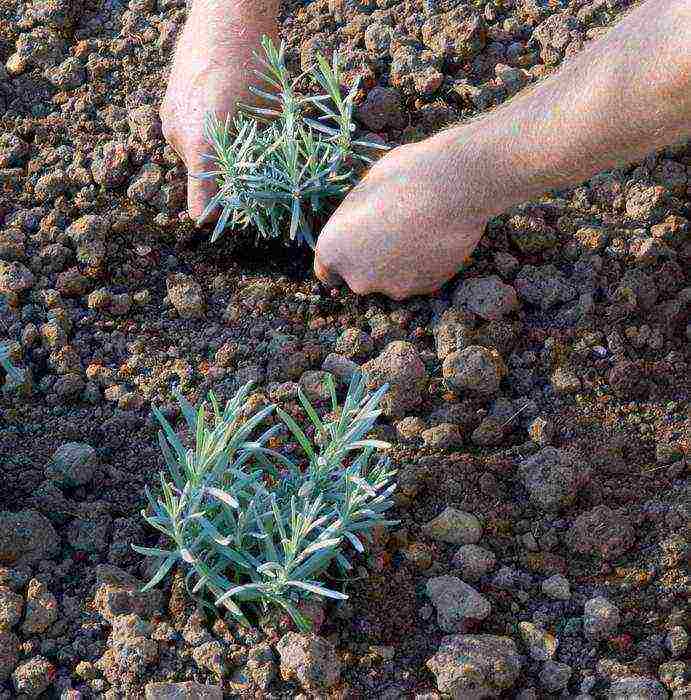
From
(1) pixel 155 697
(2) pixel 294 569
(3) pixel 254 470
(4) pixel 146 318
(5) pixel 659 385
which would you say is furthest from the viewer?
(4) pixel 146 318

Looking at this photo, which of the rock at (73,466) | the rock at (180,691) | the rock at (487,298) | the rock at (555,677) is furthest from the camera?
the rock at (487,298)

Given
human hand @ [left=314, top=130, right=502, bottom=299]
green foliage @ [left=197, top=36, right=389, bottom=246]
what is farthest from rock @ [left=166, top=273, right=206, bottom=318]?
human hand @ [left=314, top=130, right=502, bottom=299]

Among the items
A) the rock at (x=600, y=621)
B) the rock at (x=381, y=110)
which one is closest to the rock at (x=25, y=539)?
the rock at (x=600, y=621)

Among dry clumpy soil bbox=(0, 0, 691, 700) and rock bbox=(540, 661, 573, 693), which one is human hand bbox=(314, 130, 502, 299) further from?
rock bbox=(540, 661, 573, 693)

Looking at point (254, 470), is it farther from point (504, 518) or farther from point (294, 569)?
point (504, 518)

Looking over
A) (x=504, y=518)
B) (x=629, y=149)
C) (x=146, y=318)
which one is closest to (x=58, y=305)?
(x=146, y=318)

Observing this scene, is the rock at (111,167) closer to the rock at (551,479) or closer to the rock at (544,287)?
the rock at (544,287)
